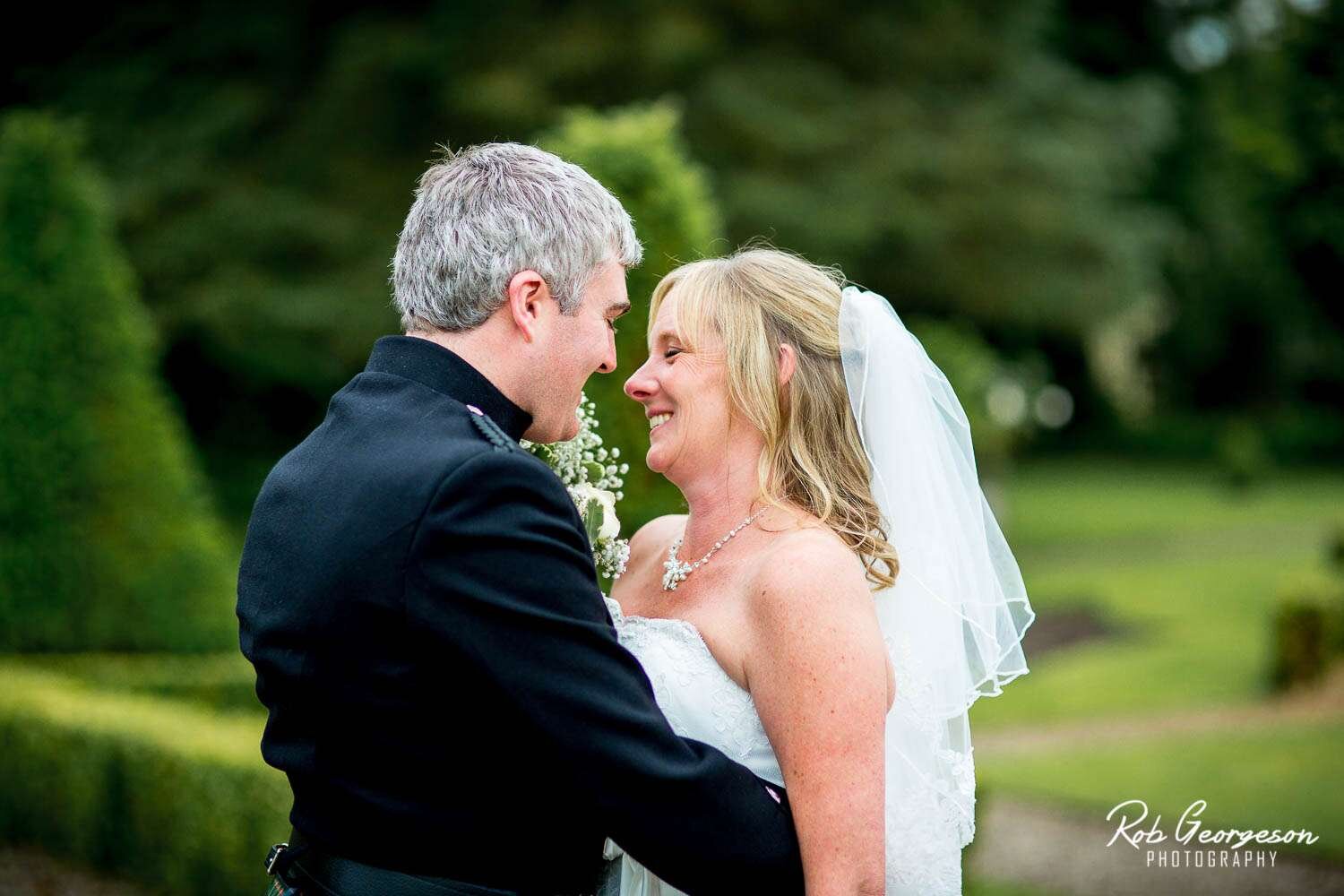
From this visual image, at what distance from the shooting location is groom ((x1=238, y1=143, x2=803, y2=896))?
200 cm

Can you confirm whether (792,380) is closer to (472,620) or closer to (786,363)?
(786,363)

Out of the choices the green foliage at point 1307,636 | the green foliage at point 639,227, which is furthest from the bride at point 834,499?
the green foliage at point 1307,636

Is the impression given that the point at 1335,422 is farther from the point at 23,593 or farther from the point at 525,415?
the point at 525,415

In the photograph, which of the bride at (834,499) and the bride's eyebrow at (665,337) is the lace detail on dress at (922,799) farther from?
the bride's eyebrow at (665,337)

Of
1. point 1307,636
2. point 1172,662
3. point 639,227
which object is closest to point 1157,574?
point 1172,662

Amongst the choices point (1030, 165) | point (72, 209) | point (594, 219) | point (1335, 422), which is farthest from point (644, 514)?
point (1335, 422)

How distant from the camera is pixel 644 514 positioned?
544 cm

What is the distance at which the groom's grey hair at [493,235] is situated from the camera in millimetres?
2258

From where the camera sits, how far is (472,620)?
1.98 meters

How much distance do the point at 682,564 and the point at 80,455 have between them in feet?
20.1

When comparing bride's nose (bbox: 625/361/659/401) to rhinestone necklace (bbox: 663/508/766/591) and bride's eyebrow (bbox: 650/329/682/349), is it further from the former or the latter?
rhinestone necklace (bbox: 663/508/766/591)

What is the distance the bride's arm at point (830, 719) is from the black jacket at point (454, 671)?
0.15 metres

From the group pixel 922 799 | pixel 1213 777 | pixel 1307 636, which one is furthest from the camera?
→ pixel 1307 636

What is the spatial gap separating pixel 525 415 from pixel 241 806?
4.31m
